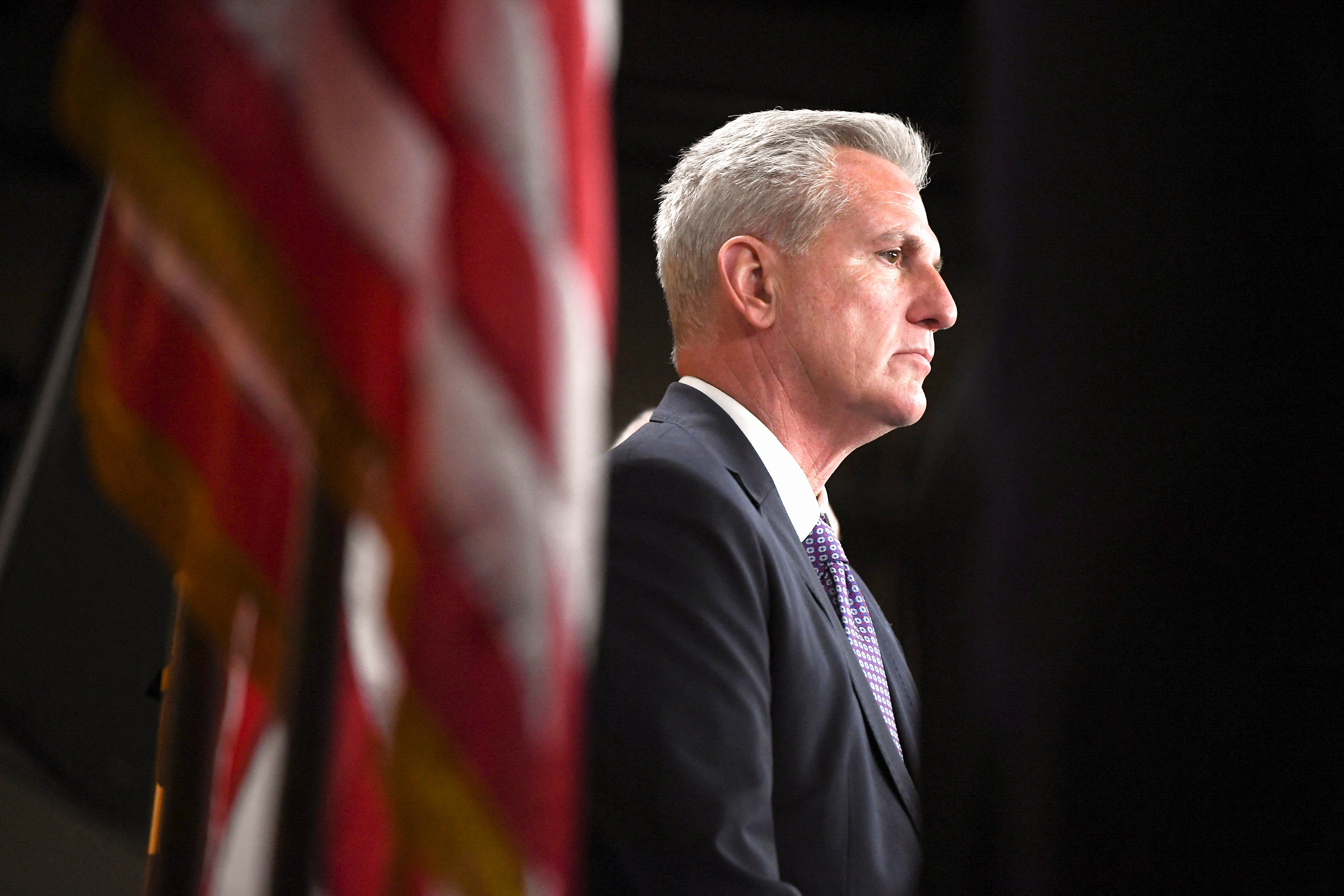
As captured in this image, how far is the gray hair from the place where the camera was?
1563 mm

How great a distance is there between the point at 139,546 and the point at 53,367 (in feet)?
1.87

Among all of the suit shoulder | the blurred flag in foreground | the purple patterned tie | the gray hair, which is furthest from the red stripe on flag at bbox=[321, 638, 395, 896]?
the gray hair

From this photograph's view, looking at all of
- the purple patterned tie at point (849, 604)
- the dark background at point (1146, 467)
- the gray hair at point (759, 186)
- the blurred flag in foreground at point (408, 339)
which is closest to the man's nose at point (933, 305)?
the gray hair at point (759, 186)

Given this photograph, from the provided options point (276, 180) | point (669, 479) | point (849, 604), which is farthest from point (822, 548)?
point (276, 180)

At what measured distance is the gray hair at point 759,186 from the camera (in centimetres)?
156

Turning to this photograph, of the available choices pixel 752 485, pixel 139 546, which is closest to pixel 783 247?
pixel 752 485

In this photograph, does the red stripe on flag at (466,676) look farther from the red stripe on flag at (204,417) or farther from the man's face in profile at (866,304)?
the man's face in profile at (866,304)

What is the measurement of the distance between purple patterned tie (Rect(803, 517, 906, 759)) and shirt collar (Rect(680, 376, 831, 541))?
0.02 m

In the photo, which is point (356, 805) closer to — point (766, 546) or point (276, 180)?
point (276, 180)

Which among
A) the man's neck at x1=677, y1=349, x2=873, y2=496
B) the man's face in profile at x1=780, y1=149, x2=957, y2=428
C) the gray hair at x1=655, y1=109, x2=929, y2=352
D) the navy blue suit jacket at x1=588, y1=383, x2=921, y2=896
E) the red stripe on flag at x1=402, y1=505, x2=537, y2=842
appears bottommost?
the navy blue suit jacket at x1=588, y1=383, x2=921, y2=896

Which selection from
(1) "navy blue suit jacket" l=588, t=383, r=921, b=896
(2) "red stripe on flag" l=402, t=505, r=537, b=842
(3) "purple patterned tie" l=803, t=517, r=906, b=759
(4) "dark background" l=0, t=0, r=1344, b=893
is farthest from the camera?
(3) "purple patterned tie" l=803, t=517, r=906, b=759

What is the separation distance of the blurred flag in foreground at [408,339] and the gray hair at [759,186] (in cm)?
73

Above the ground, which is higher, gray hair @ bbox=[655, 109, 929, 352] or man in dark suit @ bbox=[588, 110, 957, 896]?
Result: gray hair @ bbox=[655, 109, 929, 352]

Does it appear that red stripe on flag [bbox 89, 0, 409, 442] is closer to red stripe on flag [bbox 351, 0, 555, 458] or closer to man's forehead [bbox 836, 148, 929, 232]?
red stripe on flag [bbox 351, 0, 555, 458]
